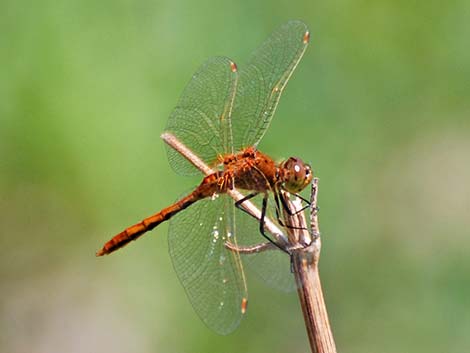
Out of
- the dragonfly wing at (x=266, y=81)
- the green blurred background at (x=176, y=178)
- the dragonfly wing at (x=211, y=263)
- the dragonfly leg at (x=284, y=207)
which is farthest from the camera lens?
the green blurred background at (x=176, y=178)

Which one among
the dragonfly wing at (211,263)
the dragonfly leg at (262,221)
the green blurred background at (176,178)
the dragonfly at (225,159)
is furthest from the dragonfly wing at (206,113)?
the green blurred background at (176,178)

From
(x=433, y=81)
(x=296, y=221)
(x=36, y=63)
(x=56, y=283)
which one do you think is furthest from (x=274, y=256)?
(x=433, y=81)

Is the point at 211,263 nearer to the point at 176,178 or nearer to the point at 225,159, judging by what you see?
the point at 225,159

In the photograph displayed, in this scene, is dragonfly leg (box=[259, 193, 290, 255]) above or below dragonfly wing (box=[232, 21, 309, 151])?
below

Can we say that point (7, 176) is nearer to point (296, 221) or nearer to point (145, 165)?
point (145, 165)

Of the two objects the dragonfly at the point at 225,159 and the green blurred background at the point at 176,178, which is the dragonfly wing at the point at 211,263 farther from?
the green blurred background at the point at 176,178

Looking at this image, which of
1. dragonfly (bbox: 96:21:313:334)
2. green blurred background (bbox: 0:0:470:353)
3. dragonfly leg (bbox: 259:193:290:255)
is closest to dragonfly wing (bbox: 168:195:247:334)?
dragonfly (bbox: 96:21:313:334)

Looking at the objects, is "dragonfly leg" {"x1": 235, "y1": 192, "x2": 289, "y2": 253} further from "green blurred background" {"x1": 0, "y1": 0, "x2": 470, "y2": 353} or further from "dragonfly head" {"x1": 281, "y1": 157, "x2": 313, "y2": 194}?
"green blurred background" {"x1": 0, "y1": 0, "x2": 470, "y2": 353}
